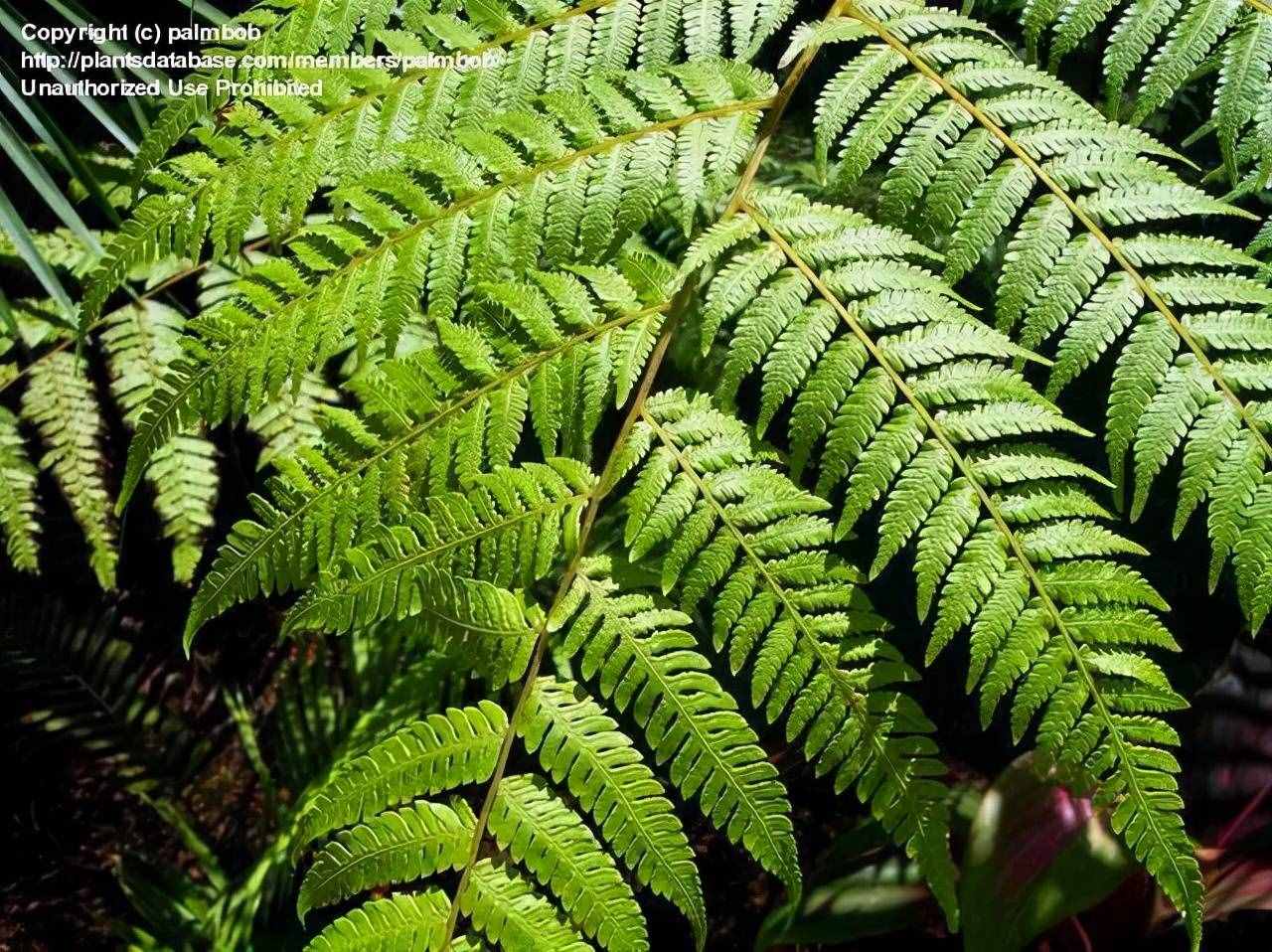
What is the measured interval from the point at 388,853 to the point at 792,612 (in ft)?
1.48

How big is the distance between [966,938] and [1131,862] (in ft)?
0.99

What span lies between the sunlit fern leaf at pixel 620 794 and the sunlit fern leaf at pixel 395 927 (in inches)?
6.6

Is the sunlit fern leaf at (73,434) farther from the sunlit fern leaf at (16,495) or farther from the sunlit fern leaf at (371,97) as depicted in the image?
A: the sunlit fern leaf at (371,97)

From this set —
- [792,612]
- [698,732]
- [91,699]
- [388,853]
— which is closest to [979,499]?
[792,612]

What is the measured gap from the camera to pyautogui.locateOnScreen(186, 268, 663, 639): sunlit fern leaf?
108cm

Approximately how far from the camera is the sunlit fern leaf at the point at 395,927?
95 cm

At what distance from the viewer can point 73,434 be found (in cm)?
200

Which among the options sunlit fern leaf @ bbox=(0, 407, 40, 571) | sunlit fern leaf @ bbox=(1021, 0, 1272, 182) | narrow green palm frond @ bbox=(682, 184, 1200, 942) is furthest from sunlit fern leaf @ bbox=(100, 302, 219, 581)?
sunlit fern leaf @ bbox=(1021, 0, 1272, 182)

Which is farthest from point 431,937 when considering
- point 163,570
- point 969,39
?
point 163,570

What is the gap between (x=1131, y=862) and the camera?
1751mm

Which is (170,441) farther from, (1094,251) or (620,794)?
(1094,251)

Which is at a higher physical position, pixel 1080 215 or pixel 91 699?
pixel 1080 215

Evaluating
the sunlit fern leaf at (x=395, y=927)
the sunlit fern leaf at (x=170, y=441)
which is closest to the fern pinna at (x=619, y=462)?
the sunlit fern leaf at (x=395, y=927)

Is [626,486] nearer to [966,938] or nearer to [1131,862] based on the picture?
[966,938]
